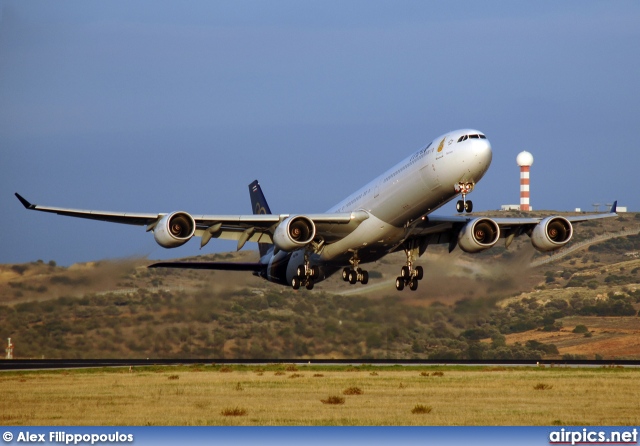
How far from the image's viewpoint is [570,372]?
4981 cm

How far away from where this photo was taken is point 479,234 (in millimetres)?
48812

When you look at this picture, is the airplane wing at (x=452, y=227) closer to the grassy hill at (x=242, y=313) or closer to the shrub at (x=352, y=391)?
the grassy hill at (x=242, y=313)

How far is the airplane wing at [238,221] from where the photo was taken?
45.7 m

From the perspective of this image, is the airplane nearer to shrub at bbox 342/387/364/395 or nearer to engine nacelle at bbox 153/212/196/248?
engine nacelle at bbox 153/212/196/248

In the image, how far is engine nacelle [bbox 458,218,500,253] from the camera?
48375 millimetres

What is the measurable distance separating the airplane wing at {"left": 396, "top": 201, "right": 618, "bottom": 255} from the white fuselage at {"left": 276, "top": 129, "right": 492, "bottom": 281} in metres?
2.01

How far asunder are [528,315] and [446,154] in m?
40.7

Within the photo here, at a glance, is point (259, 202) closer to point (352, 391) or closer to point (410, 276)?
point (410, 276)

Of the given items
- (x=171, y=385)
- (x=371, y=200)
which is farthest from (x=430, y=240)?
(x=171, y=385)

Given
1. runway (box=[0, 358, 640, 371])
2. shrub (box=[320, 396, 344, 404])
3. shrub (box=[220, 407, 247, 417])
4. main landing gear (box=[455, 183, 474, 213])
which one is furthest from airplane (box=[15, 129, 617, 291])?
shrub (box=[220, 407, 247, 417])

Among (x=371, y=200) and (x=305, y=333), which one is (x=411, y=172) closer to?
(x=371, y=200)

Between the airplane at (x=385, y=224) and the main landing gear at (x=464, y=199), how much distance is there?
40mm

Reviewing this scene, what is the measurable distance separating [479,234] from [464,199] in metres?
7.60

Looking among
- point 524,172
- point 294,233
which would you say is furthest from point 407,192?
point 524,172
